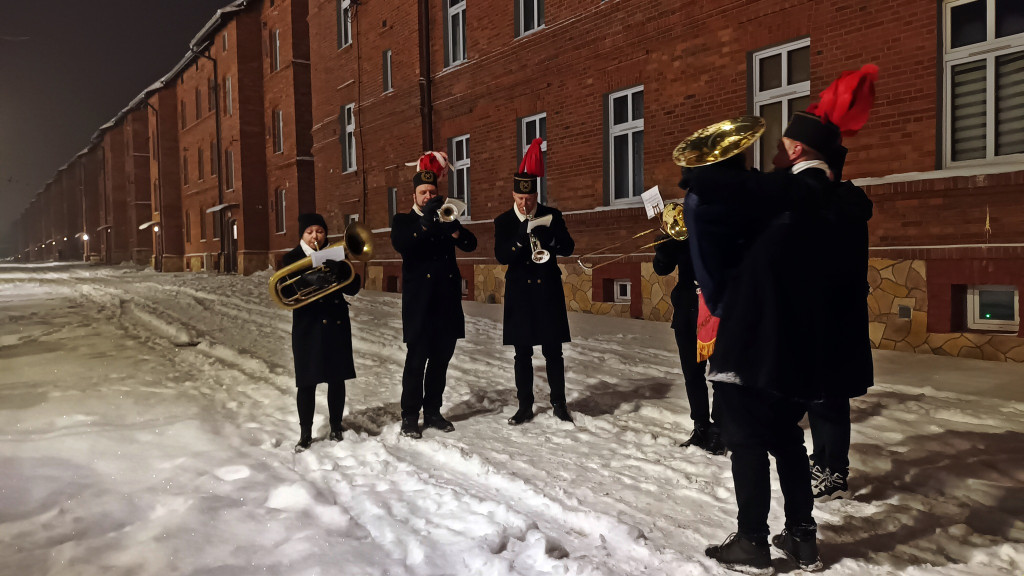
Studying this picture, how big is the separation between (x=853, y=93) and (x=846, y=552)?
6.69 ft

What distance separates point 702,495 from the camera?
11.6 feet

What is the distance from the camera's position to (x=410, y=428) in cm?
473

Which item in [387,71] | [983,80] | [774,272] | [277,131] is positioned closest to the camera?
[774,272]

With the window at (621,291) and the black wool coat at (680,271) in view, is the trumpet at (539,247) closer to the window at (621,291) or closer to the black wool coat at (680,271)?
the black wool coat at (680,271)

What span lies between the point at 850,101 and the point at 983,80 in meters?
5.63

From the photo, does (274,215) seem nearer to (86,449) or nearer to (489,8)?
(489,8)

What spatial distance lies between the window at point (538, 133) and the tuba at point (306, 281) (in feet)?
26.6

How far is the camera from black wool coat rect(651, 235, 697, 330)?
12.8ft

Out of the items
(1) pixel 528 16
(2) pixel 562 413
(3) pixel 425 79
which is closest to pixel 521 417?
(2) pixel 562 413

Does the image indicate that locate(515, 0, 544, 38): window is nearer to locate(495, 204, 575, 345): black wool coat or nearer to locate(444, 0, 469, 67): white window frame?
locate(444, 0, 469, 67): white window frame

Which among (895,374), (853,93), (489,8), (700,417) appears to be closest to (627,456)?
(700,417)

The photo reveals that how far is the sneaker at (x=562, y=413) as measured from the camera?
503cm

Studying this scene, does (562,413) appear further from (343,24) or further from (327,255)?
(343,24)

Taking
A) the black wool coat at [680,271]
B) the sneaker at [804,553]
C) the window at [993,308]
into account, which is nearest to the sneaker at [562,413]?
the black wool coat at [680,271]
